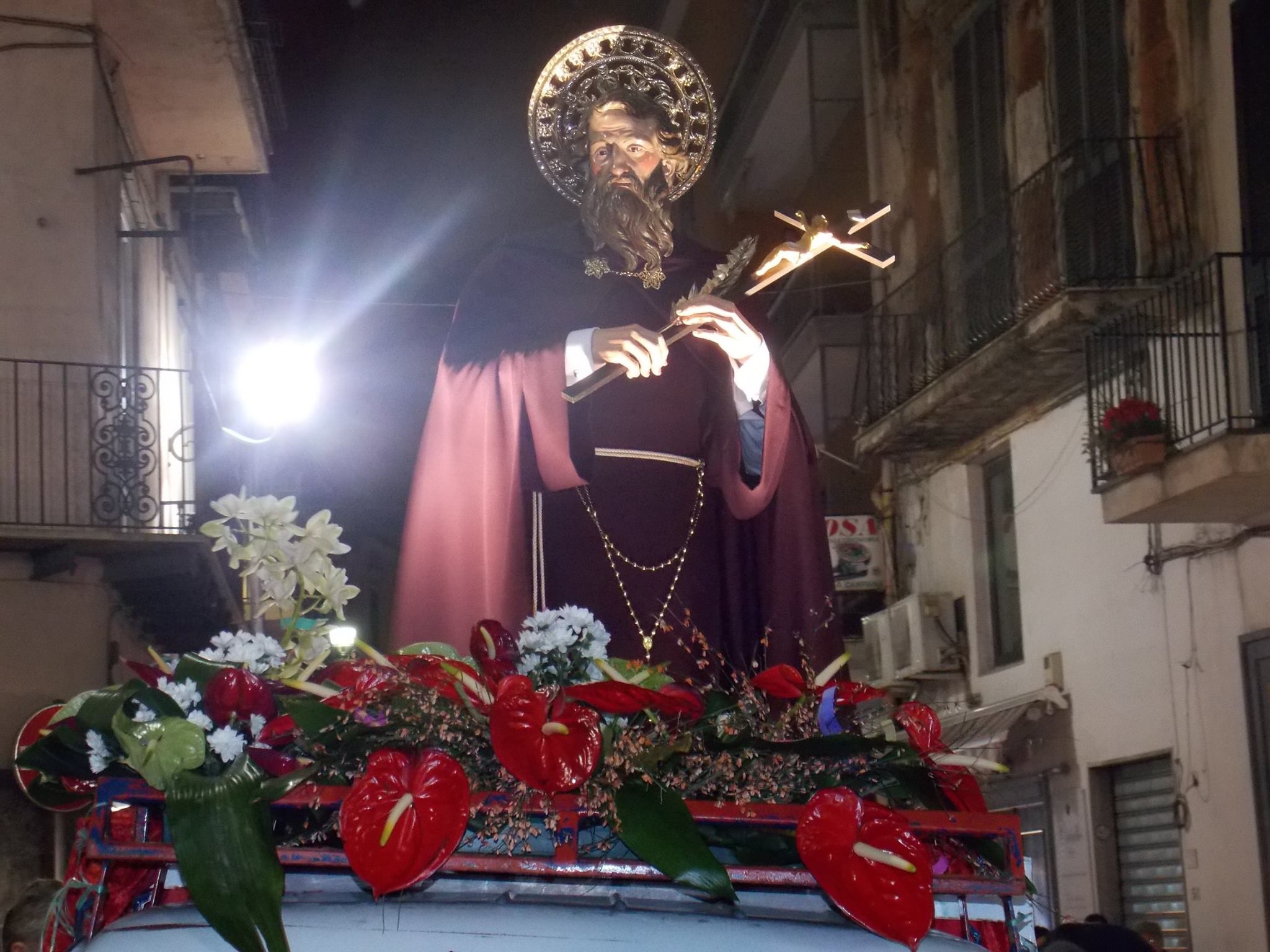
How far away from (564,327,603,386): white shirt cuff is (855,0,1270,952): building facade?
242 inches

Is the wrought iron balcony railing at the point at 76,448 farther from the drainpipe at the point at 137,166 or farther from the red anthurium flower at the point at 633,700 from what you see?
the red anthurium flower at the point at 633,700

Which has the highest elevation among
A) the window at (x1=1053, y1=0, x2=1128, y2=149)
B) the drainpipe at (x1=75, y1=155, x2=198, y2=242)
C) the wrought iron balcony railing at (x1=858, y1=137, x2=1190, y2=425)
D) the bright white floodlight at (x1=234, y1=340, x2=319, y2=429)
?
the window at (x1=1053, y1=0, x2=1128, y2=149)

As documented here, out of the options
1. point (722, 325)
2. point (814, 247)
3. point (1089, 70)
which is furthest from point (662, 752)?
point (1089, 70)

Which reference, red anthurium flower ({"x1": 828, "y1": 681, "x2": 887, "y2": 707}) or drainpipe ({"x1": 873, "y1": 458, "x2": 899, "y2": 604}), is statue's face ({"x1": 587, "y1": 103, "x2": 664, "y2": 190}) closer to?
red anthurium flower ({"x1": 828, "y1": 681, "x2": 887, "y2": 707})

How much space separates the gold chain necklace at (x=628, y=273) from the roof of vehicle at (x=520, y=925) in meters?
2.34

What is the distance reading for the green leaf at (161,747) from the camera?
299cm

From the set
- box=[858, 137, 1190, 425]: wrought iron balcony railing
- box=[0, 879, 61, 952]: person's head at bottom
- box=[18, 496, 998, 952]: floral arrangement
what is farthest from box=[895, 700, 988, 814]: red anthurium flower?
box=[858, 137, 1190, 425]: wrought iron balcony railing

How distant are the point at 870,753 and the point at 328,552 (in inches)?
54.0

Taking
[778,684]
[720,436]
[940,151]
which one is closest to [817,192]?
[940,151]

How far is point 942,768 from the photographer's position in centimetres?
332

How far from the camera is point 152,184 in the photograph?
17.3 meters

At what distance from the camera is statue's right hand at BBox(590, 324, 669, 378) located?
4430 mm

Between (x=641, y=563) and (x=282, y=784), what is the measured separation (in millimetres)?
1975

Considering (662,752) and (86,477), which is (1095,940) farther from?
(86,477)
